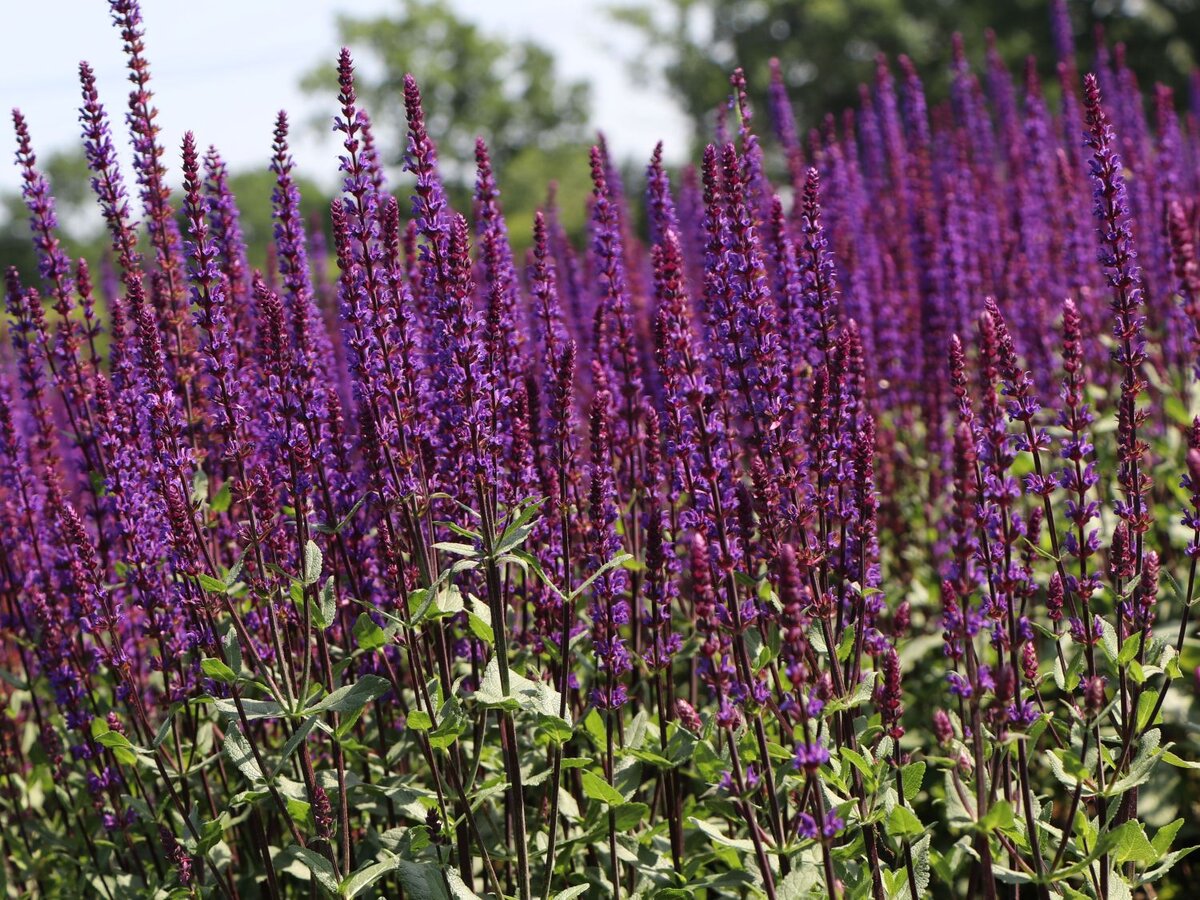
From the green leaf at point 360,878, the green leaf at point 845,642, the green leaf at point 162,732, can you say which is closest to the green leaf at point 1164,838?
the green leaf at point 845,642

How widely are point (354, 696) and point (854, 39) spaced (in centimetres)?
4879

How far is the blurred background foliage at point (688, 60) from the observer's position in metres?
42.3

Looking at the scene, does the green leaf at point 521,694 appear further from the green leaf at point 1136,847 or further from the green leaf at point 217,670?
the green leaf at point 1136,847

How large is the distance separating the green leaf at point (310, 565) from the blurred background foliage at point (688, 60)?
13.5 m

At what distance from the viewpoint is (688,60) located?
54.7m

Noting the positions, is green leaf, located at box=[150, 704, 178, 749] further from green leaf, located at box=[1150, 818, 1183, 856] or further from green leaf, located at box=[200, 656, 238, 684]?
green leaf, located at box=[1150, 818, 1183, 856]

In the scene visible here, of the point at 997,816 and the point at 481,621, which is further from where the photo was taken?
the point at 481,621

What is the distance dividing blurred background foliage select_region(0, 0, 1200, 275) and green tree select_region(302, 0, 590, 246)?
0.32 feet

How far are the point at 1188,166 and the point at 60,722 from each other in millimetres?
13824

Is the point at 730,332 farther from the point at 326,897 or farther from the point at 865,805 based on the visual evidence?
the point at 326,897

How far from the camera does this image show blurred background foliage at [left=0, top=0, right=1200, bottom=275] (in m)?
42.3

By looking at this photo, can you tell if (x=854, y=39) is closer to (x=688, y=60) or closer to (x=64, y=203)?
(x=688, y=60)

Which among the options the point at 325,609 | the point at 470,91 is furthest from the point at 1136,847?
the point at 470,91

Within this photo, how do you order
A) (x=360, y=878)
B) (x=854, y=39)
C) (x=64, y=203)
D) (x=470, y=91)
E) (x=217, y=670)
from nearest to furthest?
(x=217, y=670)
(x=360, y=878)
(x=854, y=39)
(x=470, y=91)
(x=64, y=203)
